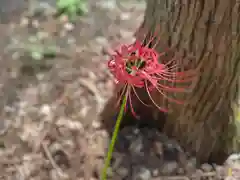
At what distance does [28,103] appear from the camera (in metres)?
1.66

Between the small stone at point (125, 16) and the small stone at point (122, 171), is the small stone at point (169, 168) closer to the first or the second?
the small stone at point (122, 171)

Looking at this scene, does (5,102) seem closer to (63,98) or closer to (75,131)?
(63,98)

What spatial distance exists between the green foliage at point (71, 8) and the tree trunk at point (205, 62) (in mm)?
1006

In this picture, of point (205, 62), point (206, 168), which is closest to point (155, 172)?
point (206, 168)

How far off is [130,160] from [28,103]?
58 cm

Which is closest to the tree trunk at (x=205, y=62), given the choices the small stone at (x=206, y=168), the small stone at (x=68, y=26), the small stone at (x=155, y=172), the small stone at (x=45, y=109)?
the small stone at (x=206, y=168)

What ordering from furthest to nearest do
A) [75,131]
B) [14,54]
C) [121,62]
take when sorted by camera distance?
1. [14,54]
2. [75,131]
3. [121,62]

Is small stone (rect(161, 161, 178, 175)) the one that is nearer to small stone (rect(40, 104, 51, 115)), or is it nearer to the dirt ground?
the dirt ground

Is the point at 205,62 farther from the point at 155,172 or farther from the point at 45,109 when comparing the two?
the point at 45,109

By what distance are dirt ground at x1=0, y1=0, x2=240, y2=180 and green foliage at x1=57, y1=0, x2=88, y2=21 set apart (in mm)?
46

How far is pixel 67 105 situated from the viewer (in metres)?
1.63

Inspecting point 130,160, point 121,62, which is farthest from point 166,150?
point 121,62

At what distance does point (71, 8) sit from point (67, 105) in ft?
2.48

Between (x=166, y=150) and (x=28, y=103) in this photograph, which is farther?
(x=28, y=103)
